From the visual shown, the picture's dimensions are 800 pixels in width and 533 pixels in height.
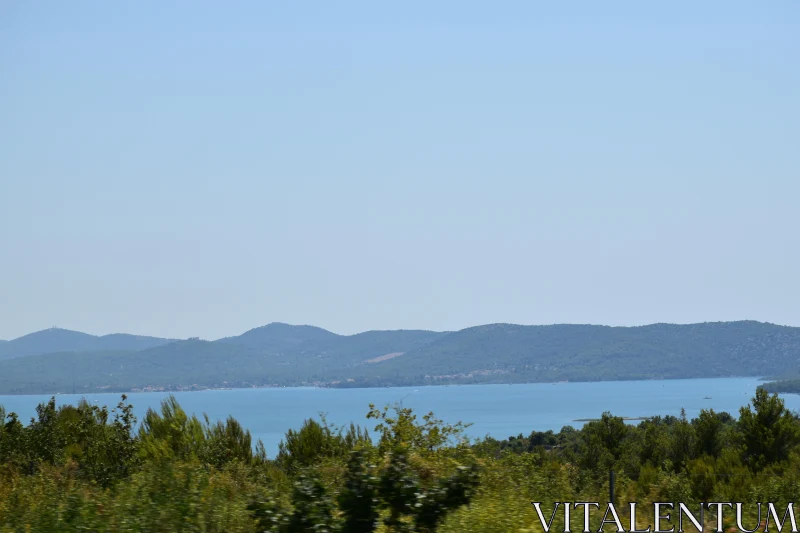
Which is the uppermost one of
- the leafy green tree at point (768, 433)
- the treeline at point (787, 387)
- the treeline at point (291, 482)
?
the treeline at point (291, 482)

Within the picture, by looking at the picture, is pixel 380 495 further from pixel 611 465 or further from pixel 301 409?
pixel 301 409

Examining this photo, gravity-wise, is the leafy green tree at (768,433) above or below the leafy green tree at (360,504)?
below

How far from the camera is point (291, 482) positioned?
29.9 ft

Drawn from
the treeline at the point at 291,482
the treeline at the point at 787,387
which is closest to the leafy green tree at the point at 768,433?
the treeline at the point at 291,482

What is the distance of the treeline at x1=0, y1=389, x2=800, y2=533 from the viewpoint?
6715 millimetres

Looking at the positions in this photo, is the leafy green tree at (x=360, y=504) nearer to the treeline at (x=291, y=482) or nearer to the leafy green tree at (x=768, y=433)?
the treeline at (x=291, y=482)

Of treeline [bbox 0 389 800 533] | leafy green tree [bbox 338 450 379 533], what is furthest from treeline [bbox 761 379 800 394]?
leafy green tree [bbox 338 450 379 533]

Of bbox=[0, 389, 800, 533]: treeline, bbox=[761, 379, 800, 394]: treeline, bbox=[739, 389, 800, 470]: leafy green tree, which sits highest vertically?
bbox=[0, 389, 800, 533]: treeline

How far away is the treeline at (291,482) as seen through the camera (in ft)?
22.0

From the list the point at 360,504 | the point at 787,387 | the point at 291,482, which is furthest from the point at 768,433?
the point at 787,387

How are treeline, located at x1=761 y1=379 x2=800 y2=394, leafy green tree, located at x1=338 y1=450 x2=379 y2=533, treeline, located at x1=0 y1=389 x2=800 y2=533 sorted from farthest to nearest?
1. treeline, located at x1=761 y1=379 x2=800 y2=394
2. treeline, located at x1=0 y1=389 x2=800 y2=533
3. leafy green tree, located at x1=338 y1=450 x2=379 y2=533

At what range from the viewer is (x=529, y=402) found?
628 feet

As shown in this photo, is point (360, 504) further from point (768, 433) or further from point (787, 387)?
point (787, 387)

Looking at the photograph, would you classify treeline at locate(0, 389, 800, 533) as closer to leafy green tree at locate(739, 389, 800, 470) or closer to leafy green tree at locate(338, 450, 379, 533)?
leafy green tree at locate(338, 450, 379, 533)
